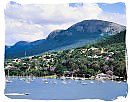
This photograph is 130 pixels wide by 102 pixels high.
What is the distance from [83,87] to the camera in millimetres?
2396

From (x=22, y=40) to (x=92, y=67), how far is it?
1.34ft

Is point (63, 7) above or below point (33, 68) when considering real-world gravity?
above

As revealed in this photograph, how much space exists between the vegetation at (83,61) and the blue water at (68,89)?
0.18ft

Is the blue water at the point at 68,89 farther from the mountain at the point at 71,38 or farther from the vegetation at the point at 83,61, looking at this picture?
the mountain at the point at 71,38

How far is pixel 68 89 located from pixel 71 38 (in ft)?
0.93

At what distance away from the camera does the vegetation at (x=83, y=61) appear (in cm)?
241

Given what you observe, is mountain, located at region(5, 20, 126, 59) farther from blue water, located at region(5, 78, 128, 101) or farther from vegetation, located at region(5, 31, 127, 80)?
blue water, located at region(5, 78, 128, 101)

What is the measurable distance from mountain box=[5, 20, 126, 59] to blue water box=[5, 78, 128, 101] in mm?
173

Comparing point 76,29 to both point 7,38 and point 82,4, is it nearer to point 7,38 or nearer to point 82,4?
point 82,4

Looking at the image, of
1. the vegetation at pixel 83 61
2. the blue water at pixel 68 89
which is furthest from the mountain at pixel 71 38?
the blue water at pixel 68 89

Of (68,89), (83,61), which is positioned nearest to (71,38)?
(83,61)

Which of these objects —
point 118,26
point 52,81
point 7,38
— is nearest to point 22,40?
point 7,38

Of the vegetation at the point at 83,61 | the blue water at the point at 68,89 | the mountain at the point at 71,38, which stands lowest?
the blue water at the point at 68,89

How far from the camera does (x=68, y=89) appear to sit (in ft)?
7.90
